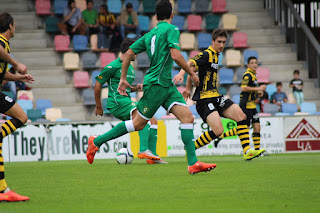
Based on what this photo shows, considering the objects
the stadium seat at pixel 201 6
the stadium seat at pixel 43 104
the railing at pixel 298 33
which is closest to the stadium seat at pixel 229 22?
the stadium seat at pixel 201 6

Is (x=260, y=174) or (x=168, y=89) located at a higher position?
(x=168, y=89)

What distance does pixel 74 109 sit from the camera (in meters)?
18.0

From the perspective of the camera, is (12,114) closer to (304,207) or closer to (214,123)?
(304,207)

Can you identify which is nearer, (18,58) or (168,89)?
(168,89)

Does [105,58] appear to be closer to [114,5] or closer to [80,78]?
[80,78]

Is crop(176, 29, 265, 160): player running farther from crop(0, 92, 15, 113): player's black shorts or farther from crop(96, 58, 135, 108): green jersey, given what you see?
crop(0, 92, 15, 113): player's black shorts

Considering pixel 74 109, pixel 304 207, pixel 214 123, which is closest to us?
pixel 304 207

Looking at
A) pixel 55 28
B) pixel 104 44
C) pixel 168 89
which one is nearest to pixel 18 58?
pixel 55 28

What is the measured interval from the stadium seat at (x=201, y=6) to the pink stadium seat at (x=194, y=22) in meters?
0.69

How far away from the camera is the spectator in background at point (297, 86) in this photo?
18.3 m

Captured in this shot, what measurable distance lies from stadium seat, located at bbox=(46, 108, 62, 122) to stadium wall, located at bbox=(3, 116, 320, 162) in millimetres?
2591

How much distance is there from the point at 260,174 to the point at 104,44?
13.0 metres

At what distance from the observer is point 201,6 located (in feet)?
70.6

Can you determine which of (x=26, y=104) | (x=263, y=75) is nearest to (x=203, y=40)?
(x=263, y=75)
